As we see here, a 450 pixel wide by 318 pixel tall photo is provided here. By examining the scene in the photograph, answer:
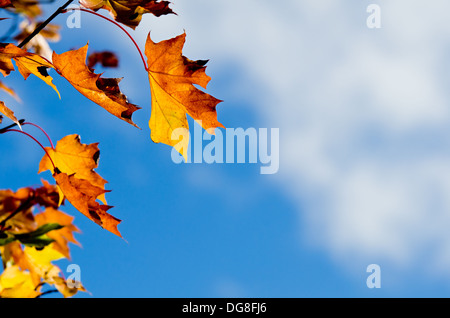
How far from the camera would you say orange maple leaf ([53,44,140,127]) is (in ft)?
3.39

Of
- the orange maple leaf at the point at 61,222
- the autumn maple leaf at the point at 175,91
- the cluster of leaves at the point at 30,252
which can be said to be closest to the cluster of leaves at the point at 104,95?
the autumn maple leaf at the point at 175,91

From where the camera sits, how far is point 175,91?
118 cm

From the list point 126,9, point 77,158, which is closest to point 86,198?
point 77,158

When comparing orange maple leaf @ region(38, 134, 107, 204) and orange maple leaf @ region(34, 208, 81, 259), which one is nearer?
orange maple leaf @ region(38, 134, 107, 204)

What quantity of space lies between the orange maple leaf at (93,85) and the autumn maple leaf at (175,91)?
0.49 ft

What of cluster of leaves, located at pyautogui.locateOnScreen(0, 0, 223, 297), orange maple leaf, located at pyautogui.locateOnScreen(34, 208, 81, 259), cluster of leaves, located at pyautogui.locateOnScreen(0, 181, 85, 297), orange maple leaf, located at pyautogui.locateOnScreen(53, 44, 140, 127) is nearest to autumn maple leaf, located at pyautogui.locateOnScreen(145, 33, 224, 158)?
cluster of leaves, located at pyautogui.locateOnScreen(0, 0, 223, 297)

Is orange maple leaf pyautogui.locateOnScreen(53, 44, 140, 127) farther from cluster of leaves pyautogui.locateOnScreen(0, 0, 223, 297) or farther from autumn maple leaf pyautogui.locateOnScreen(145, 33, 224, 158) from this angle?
autumn maple leaf pyautogui.locateOnScreen(145, 33, 224, 158)

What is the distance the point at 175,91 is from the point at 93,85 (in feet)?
0.75

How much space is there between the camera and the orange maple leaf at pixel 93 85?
3.39ft

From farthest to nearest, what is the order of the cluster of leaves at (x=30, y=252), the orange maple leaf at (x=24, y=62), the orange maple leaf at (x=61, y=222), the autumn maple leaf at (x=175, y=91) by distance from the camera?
1. the orange maple leaf at (x=61, y=222)
2. the cluster of leaves at (x=30, y=252)
3. the autumn maple leaf at (x=175, y=91)
4. the orange maple leaf at (x=24, y=62)

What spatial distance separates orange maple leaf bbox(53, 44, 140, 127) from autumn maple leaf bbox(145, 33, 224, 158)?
149mm

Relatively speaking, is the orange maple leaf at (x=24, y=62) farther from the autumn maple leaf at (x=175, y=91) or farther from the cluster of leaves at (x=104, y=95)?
the autumn maple leaf at (x=175, y=91)

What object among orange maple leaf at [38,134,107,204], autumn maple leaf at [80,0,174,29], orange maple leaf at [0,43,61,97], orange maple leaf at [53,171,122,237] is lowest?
orange maple leaf at [53,171,122,237]
